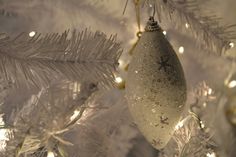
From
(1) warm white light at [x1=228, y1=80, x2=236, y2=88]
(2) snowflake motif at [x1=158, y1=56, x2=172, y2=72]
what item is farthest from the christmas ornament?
(1) warm white light at [x1=228, y1=80, x2=236, y2=88]

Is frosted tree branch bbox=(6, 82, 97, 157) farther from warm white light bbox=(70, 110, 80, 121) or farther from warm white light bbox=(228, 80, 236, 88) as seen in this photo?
warm white light bbox=(228, 80, 236, 88)

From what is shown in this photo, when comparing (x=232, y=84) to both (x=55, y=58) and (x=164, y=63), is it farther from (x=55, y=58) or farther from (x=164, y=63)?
(x=55, y=58)

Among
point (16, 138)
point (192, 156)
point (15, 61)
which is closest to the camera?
point (15, 61)

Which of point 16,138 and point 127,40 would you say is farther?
point 127,40

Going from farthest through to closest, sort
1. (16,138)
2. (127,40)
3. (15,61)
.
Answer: (127,40) < (16,138) < (15,61)

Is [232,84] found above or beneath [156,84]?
beneath

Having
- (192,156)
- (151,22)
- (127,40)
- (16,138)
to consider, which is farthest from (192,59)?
(16,138)

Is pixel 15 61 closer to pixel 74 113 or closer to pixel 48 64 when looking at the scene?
pixel 48 64

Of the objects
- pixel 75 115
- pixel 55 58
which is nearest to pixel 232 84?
pixel 75 115
